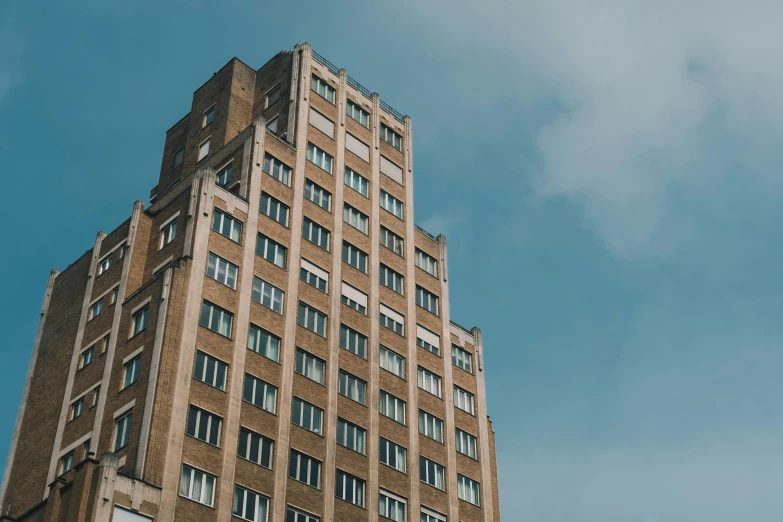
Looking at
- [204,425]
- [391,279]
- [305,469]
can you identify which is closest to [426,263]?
[391,279]

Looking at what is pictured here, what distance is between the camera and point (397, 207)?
251ft

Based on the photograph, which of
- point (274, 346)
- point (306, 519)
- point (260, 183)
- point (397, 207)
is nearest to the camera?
point (306, 519)

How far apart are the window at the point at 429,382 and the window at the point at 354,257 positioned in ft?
27.2

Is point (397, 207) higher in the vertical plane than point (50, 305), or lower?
higher

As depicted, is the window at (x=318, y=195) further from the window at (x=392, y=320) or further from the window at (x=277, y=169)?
the window at (x=392, y=320)

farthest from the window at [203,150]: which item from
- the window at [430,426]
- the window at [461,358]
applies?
the window at [430,426]

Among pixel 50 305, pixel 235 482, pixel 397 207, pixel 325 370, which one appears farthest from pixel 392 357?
pixel 50 305

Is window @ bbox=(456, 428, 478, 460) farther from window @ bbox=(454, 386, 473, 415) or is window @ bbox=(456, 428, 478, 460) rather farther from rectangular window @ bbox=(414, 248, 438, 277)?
rectangular window @ bbox=(414, 248, 438, 277)

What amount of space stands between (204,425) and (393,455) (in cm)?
1482

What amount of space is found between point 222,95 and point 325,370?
27.0m

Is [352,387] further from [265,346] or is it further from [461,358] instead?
[461,358]

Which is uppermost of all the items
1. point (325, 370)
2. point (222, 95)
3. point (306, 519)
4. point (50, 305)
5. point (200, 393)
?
point (222, 95)

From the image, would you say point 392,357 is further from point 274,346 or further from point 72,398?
point 72,398

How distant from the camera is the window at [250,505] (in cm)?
5281
